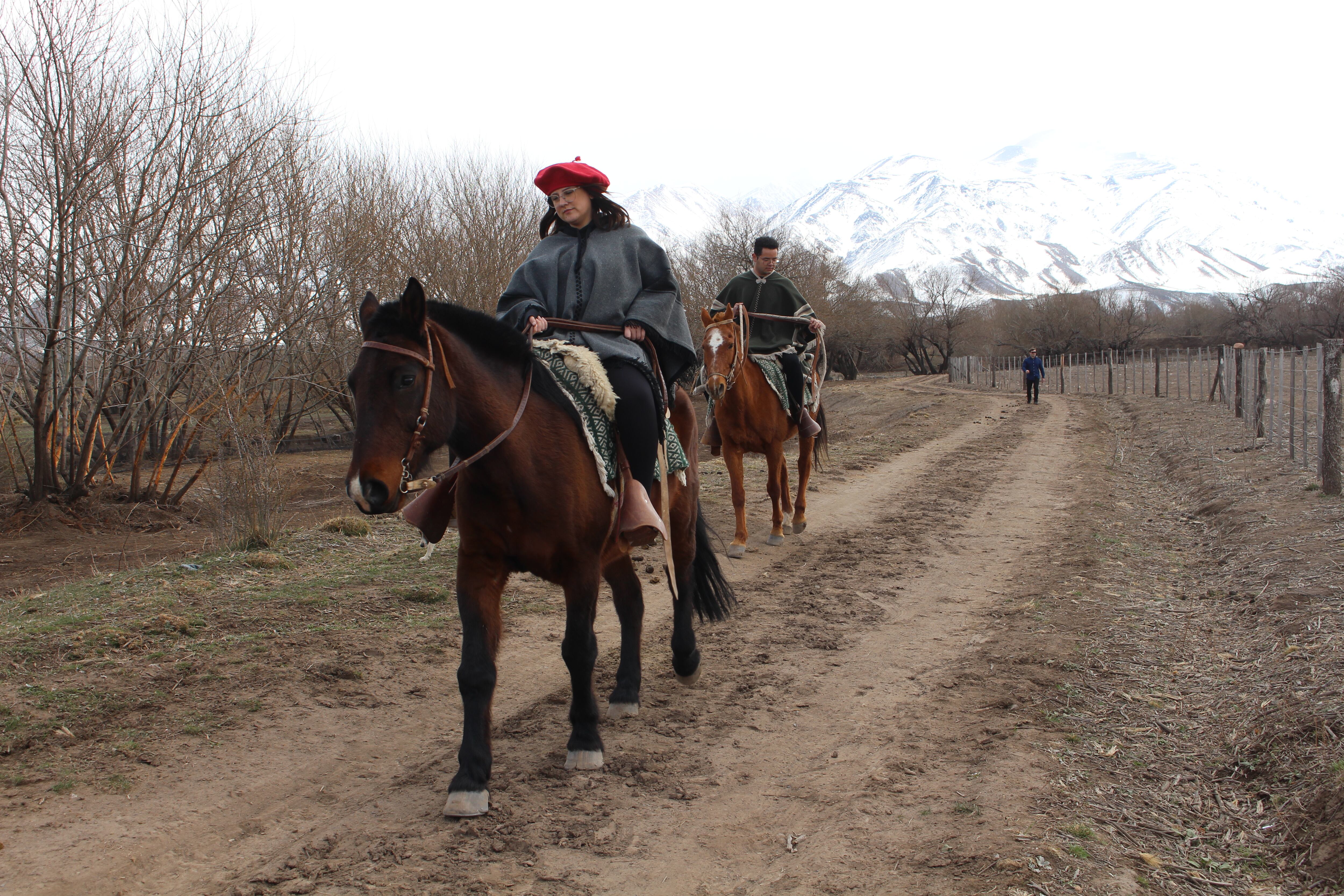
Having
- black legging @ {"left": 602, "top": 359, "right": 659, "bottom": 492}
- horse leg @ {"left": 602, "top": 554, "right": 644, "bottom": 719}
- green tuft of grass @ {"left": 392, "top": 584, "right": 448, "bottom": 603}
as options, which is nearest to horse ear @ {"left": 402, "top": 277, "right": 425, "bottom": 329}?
black legging @ {"left": 602, "top": 359, "right": 659, "bottom": 492}

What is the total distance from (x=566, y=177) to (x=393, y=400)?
5.60 ft

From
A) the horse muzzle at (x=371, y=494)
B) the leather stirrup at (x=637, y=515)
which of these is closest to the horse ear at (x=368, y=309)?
the horse muzzle at (x=371, y=494)

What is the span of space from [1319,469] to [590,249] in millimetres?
8401

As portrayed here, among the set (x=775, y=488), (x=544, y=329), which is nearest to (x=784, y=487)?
(x=775, y=488)

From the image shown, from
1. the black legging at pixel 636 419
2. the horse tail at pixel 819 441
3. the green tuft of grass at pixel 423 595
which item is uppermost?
the black legging at pixel 636 419

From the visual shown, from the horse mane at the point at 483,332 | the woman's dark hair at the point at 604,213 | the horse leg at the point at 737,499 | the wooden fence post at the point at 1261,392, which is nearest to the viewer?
the horse mane at the point at 483,332

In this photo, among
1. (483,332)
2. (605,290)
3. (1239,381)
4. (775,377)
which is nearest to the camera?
(483,332)

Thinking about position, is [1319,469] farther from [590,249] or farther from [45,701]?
[45,701]

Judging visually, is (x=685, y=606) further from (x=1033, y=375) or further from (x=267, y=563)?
(x=1033, y=375)

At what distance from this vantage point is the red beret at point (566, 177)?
414 centimetres

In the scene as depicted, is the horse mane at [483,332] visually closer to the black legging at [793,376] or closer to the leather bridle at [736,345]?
the leather bridle at [736,345]

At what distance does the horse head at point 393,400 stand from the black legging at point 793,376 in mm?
5925

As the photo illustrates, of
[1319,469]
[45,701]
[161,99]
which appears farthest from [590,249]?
[161,99]

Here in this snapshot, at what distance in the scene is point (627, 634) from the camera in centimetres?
421
